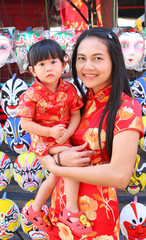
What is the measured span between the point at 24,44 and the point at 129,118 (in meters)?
1.13

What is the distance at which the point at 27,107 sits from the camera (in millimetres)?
1440

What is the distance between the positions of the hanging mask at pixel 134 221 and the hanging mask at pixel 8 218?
70 centimetres

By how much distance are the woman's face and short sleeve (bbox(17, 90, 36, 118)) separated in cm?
80

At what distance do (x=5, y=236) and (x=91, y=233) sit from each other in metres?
1.03

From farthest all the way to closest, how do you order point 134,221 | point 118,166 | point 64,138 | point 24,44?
point 24,44 < point 134,221 < point 64,138 < point 118,166

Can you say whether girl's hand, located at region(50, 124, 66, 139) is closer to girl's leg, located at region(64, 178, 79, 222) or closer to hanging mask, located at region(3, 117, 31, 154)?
girl's leg, located at region(64, 178, 79, 222)

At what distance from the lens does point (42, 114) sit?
147 centimetres

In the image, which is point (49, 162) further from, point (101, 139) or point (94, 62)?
point (94, 62)

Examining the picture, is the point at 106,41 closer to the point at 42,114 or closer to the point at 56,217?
the point at 42,114

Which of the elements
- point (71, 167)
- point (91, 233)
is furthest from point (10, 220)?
point (71, 167)

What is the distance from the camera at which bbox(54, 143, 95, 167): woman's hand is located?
3.93ft

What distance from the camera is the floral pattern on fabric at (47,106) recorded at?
144 centimetres

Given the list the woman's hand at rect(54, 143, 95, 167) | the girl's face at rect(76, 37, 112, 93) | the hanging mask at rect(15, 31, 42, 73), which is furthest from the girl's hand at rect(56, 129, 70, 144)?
the hanging mask at rect(15, 31, 42, 73)

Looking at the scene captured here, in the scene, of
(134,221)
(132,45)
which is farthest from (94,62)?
(134,221)
